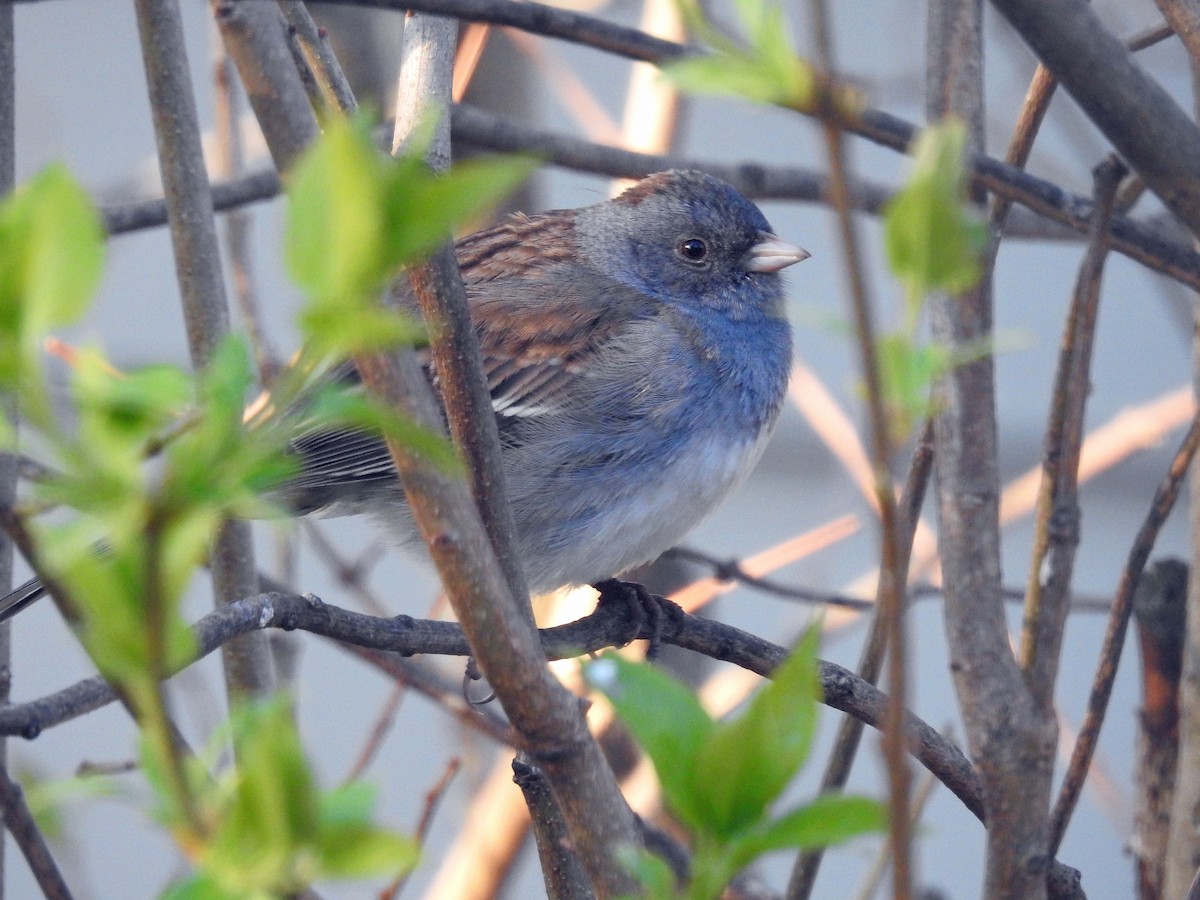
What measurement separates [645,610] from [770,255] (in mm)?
812

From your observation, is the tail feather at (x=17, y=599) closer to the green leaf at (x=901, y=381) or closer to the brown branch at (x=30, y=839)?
the brown branch at (x=30, y=839)

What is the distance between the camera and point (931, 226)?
51 cm

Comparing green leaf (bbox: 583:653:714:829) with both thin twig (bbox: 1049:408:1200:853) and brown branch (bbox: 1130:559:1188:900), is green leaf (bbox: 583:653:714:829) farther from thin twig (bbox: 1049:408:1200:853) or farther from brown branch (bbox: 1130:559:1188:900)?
brown branch (bbox: 1130:559:1188:900)

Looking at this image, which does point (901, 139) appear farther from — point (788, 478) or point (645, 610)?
point (788, 478)

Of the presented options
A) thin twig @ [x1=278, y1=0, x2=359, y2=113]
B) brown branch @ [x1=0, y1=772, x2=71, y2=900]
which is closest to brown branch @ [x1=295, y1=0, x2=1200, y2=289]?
thin twig @ [x1=278, y1=0, x2=359, y2=113]

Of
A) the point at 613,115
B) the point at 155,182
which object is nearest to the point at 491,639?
the point at 155,182

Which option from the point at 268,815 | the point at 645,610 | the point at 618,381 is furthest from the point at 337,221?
the point at 618,381

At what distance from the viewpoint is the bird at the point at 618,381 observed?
2.14 meters

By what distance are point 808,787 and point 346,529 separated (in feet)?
6.14

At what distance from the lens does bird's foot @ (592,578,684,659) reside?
1921 millimetres

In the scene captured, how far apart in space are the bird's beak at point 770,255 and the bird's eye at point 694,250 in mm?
79

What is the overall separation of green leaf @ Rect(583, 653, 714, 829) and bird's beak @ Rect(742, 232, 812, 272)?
6.44 ft

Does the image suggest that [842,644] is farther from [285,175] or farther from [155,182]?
[285,175]

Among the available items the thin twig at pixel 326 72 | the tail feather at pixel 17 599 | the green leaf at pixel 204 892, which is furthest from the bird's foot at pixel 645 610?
the green leaf at pixel 204 892
